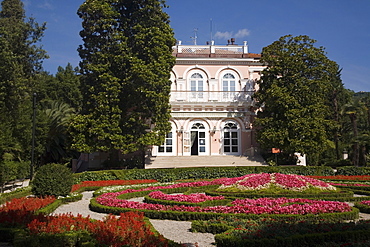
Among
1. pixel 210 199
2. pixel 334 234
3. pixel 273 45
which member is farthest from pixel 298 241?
pixel 273 45

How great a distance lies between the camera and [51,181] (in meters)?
13.2

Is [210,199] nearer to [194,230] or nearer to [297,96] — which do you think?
[194,230]

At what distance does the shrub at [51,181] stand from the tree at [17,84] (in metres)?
8.23

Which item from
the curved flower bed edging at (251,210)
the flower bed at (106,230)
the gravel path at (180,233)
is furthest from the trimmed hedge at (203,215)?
the flower bed at (106,230)

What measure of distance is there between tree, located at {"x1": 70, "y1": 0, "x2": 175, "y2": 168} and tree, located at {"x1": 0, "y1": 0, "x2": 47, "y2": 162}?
3.76 meters

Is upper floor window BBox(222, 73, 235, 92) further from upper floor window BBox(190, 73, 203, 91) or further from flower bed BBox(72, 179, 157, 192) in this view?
flower bed BBox(72, 179, 157, 192)

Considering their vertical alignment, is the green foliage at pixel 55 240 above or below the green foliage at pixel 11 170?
below

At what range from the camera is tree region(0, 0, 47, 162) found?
71.0ft

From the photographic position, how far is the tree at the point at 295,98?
24281 millimetres

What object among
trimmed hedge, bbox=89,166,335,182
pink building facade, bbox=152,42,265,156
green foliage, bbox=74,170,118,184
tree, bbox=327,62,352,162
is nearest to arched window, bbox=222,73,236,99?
pink building facade, bbox=152,42,265,156

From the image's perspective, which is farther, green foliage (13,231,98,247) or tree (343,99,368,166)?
tree (343,99,368,166)

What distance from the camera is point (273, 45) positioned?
2700 centimetres

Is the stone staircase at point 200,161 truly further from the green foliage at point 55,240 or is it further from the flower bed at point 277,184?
the green foliage at point 55,240

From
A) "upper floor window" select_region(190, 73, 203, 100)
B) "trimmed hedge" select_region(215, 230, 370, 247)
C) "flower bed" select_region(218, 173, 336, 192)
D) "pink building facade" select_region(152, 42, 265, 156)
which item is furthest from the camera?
"upper floor window" select_region(190, 73, 203, 100)
